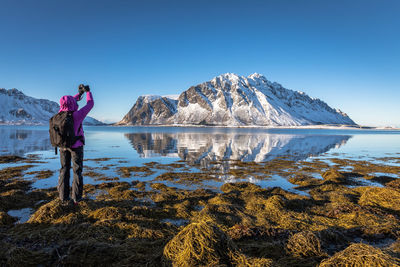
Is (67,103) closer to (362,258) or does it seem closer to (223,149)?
(362,258)

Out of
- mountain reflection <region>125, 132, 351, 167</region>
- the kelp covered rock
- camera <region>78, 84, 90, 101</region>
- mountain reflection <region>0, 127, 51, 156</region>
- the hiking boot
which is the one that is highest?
Result: camera <region>78, 84, 90, 101</region>

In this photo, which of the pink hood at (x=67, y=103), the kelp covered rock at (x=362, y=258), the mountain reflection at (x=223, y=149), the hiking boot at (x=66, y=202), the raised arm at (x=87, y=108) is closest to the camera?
the kelp covered rock at (x=362, y=258)

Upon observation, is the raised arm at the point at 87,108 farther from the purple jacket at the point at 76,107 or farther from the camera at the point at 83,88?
the camera at the point at 83,88

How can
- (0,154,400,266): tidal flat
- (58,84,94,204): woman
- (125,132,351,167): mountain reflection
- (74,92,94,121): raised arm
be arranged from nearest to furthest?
(0,154,400,266): tidal flat < (58,84,94,204): woman < (74,92,94,121): raised arm < (125,132,351,167): mountain reflection

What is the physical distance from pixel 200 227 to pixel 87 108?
5.15 metres

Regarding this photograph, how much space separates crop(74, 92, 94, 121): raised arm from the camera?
6411 mm

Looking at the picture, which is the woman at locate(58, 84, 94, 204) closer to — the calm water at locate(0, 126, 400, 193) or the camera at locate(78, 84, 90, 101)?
the camera at locate(78, 84, 90, 101)

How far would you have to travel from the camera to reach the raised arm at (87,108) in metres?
6.41

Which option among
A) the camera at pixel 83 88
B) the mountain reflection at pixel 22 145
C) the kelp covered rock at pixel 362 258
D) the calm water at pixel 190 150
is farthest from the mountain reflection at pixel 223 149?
the kelp covered rock at pixel 362 258

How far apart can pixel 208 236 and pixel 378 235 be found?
5.14 m

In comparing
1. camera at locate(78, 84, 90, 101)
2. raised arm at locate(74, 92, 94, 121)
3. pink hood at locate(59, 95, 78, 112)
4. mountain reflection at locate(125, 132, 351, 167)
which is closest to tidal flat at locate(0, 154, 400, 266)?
raised arm at locate(74, 92, 94, 121)

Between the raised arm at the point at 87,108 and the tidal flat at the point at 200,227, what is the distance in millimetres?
2763

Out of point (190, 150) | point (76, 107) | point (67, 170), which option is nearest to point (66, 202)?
point (67, 170)

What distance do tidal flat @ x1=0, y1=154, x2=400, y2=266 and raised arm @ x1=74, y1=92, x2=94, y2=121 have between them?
276 cm
